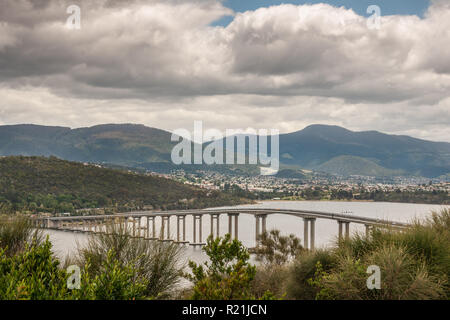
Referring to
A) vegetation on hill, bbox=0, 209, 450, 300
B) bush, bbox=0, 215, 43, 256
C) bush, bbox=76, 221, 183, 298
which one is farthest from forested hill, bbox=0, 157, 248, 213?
vegetation on hill, bbox=0, 209, 450, 300

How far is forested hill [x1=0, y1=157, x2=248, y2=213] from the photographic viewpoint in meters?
101

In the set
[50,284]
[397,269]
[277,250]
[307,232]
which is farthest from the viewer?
[307,232]

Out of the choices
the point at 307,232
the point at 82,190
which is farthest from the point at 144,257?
the point at 82,190

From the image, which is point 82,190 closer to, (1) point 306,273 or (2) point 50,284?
(1) point 306,273

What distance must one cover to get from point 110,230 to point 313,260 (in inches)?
266

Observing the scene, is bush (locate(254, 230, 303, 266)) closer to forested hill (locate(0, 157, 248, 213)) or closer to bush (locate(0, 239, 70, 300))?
bush (locate(0, 239, 70, 300))

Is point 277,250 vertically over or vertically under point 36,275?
under

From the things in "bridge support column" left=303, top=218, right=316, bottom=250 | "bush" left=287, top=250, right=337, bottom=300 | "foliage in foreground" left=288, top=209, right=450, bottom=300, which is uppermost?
"foliage in foreground" left=288, top=209, right=450, bottom=300

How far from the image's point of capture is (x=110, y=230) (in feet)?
51.4

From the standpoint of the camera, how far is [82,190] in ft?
365

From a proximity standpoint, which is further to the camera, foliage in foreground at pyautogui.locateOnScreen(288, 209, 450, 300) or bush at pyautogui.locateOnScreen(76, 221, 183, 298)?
bush at pyautogui.locateOnScreen(76, 221, 183, 298)
